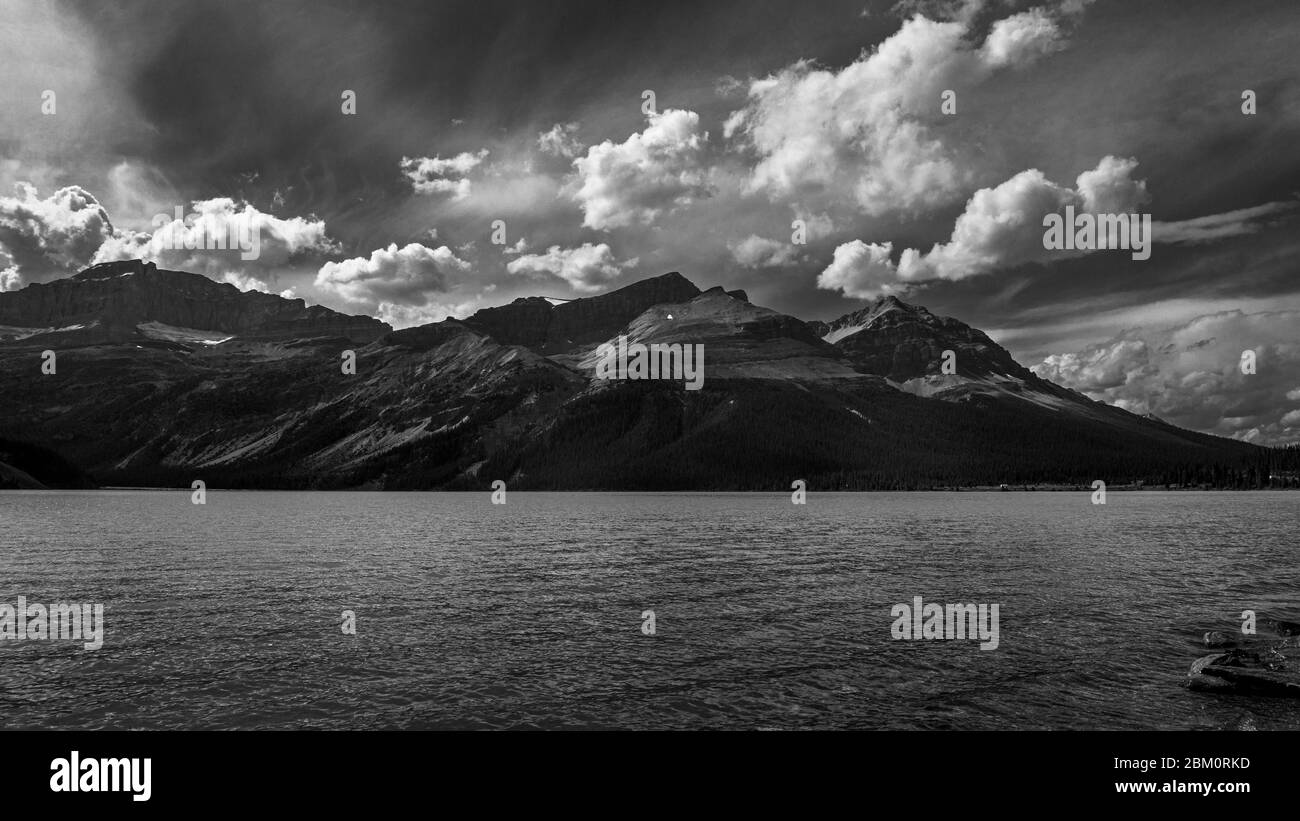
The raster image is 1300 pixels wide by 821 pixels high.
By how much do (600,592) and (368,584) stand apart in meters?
18.8

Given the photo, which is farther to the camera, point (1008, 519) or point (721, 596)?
point (1008, 519)

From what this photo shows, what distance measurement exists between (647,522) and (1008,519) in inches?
3130

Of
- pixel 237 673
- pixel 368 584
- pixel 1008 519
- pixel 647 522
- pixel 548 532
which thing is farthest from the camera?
pixel 1008 519

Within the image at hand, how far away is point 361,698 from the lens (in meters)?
28.3

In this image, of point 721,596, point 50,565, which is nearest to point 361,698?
point 721,596

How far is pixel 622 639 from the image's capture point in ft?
127

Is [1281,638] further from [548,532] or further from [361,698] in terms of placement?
[548,532]

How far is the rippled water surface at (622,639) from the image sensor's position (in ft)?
88.9

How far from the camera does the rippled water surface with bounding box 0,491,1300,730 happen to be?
27.1 metres
